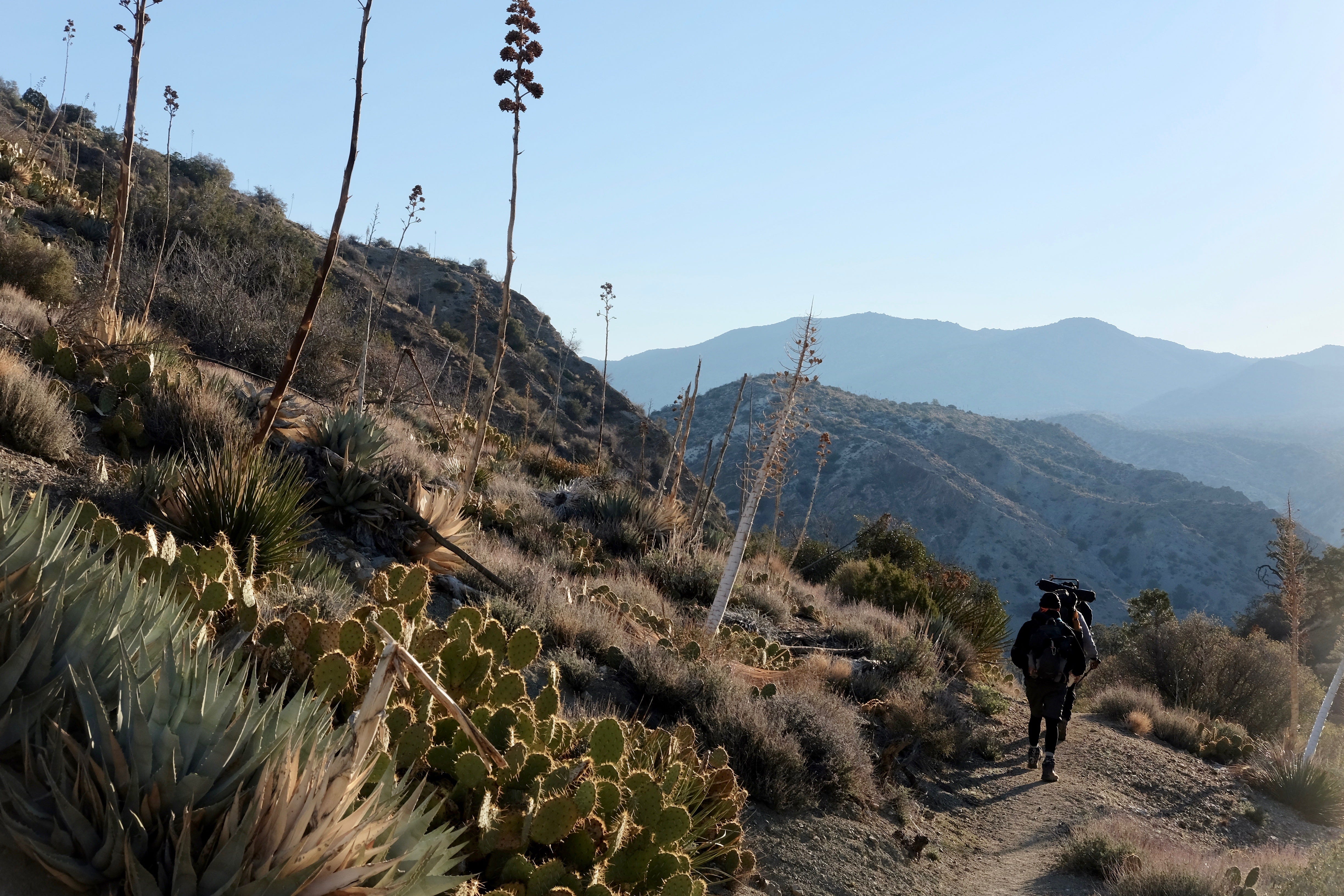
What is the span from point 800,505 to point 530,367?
87.5 feet

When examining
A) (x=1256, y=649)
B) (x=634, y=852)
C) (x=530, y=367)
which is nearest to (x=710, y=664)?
(x=634, y=852)

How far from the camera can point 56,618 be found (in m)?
2.43

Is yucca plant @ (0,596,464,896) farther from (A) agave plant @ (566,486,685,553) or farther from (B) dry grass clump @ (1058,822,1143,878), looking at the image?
(A) agave plant @ (566,486,685,553)

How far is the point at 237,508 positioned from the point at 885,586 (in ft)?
39.1

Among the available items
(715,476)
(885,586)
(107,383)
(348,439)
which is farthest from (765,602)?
(107,383)

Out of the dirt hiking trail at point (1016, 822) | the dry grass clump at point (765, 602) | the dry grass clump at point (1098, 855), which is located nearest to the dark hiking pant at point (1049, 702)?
the dirt hiking trail at point (1016, 822)

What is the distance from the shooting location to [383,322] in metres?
27.7

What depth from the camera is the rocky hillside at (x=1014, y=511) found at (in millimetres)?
56250

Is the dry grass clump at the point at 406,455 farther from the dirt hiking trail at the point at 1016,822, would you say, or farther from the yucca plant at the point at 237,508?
the dirt hiking trail at the point at 1016,822

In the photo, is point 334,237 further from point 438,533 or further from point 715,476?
point 715,476

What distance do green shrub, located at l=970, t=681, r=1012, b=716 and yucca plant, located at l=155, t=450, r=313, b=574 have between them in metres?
8.54

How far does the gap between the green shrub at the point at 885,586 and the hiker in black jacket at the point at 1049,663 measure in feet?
15.4

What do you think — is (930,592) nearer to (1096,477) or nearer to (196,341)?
(196,341)

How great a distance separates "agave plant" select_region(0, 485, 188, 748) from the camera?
86.8 inches
